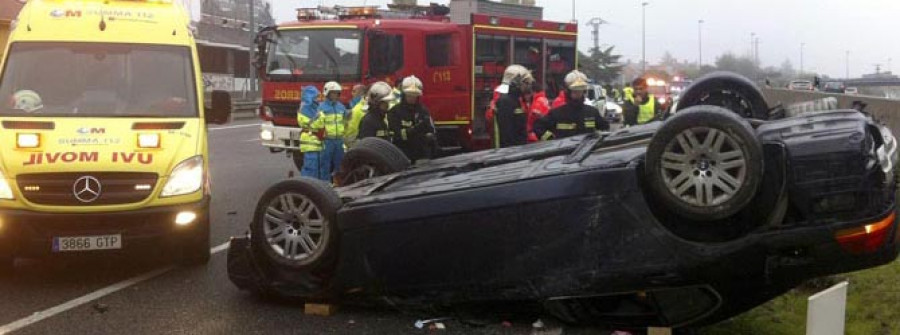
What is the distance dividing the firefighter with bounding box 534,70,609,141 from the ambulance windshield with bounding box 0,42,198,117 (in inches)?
128

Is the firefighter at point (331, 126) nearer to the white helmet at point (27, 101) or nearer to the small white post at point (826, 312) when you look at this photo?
the white helmet at point (27, 101)

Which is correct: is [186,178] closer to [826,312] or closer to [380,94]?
[380,94]

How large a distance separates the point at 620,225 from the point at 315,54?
8.95 metres

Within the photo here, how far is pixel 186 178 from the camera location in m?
6.27

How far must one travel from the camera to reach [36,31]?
7.09m

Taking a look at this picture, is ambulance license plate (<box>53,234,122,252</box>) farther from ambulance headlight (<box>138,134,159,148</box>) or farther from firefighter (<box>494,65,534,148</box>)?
firefighter (<box>494,65,534,148</box>)

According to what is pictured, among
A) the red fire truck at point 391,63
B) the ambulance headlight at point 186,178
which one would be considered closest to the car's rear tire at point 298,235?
the ambulance headlight at point 186,178

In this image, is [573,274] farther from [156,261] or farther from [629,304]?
[156,261]

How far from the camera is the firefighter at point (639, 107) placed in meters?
12.4

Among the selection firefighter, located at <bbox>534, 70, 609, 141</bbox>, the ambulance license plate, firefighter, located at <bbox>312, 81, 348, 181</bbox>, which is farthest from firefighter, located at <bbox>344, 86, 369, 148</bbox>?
the ambulance license plate

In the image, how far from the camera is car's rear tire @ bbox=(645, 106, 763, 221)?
4078 millimetres

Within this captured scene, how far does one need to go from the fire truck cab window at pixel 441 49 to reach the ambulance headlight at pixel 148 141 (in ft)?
22.0

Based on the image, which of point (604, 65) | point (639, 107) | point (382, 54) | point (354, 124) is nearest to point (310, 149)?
point (354, 124)

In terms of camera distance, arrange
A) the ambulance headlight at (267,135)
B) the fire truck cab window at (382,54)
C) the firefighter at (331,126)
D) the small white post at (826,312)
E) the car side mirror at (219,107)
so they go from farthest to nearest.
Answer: the ambulance headlight at (267,135), the fire truck cab window at (382,54), the firefighter at (331,126), the car side mirror at (219,107), the small white post at (826,312)
